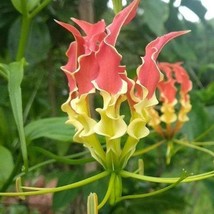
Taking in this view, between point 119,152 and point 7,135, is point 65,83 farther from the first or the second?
point 119,152

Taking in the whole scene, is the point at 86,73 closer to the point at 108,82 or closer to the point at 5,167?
the point at 108,82

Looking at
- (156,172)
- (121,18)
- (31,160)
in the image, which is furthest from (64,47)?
(121,18)

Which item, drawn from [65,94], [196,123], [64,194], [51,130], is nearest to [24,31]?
[51,130]

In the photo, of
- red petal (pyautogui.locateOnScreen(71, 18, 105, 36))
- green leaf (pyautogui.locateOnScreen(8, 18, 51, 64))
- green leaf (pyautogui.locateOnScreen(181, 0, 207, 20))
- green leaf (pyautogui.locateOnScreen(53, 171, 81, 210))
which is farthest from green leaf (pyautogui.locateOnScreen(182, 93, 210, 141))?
red petal (pyautogui.locateOnScreen(71, 18, 105, 36))

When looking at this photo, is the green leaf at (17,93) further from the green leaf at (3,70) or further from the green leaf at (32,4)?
the green leaf at (32,4)

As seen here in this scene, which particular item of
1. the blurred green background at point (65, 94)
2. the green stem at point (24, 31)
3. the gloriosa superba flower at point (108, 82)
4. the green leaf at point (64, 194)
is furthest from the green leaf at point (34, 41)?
the gloriosa superba flower at point (108, 82)

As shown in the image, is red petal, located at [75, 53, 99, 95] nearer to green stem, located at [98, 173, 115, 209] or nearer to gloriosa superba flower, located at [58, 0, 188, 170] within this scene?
gloriosa superba flower, located at [58, 0, 188, 170]
